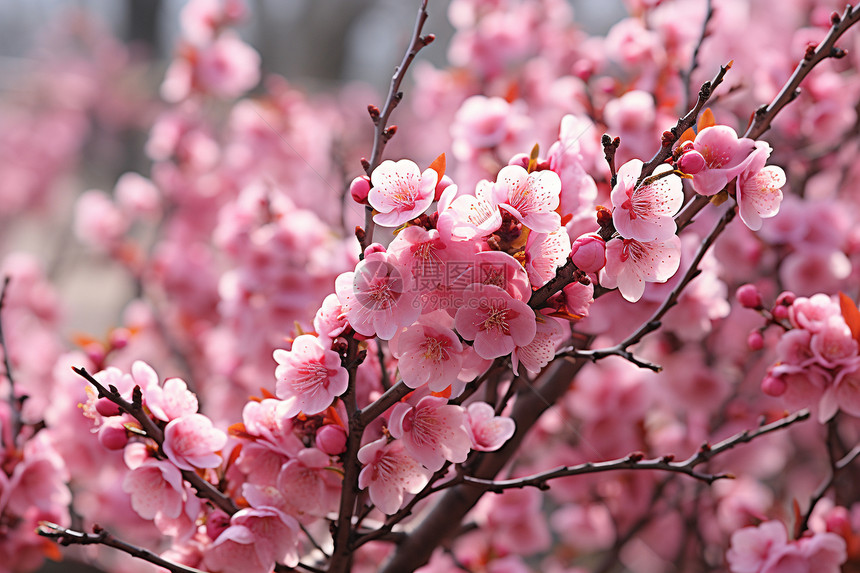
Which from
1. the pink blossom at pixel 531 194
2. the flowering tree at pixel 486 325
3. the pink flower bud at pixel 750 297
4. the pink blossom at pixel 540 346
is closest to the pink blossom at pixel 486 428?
the flowering tree at pixel 486 325

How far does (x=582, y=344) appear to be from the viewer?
2.65 ft

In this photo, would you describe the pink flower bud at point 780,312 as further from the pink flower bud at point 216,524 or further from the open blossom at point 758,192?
the pink flower bud at point 216,524

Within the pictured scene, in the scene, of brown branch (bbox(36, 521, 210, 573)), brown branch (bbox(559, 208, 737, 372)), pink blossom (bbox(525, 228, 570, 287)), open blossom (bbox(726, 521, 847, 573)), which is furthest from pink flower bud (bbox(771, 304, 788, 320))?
brown branch (bbox(36, 521, 210, 573))

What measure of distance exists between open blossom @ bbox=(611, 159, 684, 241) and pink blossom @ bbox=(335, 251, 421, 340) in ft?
0.58

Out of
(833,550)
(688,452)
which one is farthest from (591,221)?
(688,452)

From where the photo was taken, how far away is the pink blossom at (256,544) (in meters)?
0.63

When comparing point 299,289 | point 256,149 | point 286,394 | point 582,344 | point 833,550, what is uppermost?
point 256,149

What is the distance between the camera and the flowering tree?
550 mm

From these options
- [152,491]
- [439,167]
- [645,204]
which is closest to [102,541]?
[152,491]

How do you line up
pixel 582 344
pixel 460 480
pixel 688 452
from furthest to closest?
pixel 688 452 < pixel 582 344 < pixel 460 480

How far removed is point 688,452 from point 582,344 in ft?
2.22

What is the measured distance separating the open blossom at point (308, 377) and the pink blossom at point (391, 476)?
70 millimetres

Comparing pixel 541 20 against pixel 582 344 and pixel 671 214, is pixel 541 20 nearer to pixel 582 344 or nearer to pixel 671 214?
pixel 582 344

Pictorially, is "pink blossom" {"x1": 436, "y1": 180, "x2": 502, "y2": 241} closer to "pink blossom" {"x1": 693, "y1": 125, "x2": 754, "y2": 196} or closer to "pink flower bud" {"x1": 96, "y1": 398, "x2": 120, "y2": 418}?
"pink blossom" {"x1": 693, "y1": 125, "x2": 754, "y2": 196}
